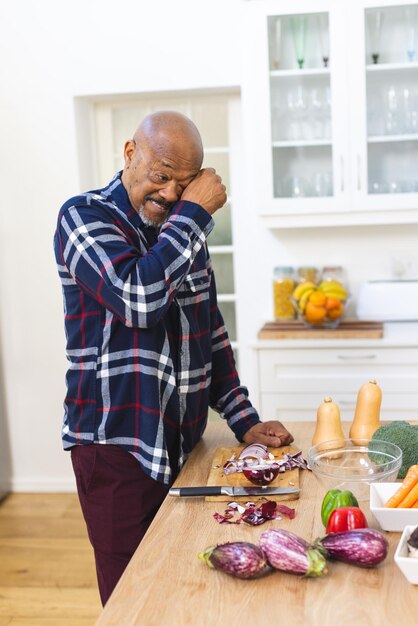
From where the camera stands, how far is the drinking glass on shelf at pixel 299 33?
10.9 ft

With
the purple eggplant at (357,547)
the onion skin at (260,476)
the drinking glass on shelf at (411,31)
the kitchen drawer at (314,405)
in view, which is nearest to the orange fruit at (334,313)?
the kitchen drawer at (314,405)

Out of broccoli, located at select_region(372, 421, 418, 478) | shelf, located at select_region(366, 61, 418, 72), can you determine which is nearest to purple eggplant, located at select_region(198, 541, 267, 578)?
broccoli, located at select_region(372, 421, 418, 478)

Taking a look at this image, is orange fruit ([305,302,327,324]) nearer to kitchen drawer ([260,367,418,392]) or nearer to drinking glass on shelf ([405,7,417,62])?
kitchen drawer ([260,367,418,392])

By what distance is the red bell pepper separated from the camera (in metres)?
1.25

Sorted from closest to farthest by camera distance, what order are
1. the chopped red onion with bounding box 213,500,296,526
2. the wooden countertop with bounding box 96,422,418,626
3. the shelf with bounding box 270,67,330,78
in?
the wooden countertop with bounding box 96,422,418,626
the chopped red onion with bounding box 213,500,296,526
the shelf with bounding box 270,67,330,78

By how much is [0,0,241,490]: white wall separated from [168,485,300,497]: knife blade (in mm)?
2451

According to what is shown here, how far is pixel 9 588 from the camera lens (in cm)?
298

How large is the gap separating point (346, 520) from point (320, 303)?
2.13 metres

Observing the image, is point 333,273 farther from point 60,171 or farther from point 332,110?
point 60,171

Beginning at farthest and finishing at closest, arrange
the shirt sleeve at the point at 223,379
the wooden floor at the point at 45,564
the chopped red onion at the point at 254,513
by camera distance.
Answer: the wooden floor at the point at 45,564
the shirt sleeve at the point at 223,379
the chopped red onion at the point at 254,513

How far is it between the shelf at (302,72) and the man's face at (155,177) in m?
1.82

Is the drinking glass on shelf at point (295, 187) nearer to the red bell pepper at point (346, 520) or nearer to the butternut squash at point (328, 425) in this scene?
the butternut squash at point (328, 425)

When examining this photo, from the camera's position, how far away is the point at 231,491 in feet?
4.87

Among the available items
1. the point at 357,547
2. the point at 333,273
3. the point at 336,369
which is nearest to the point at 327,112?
the point at 333,273
